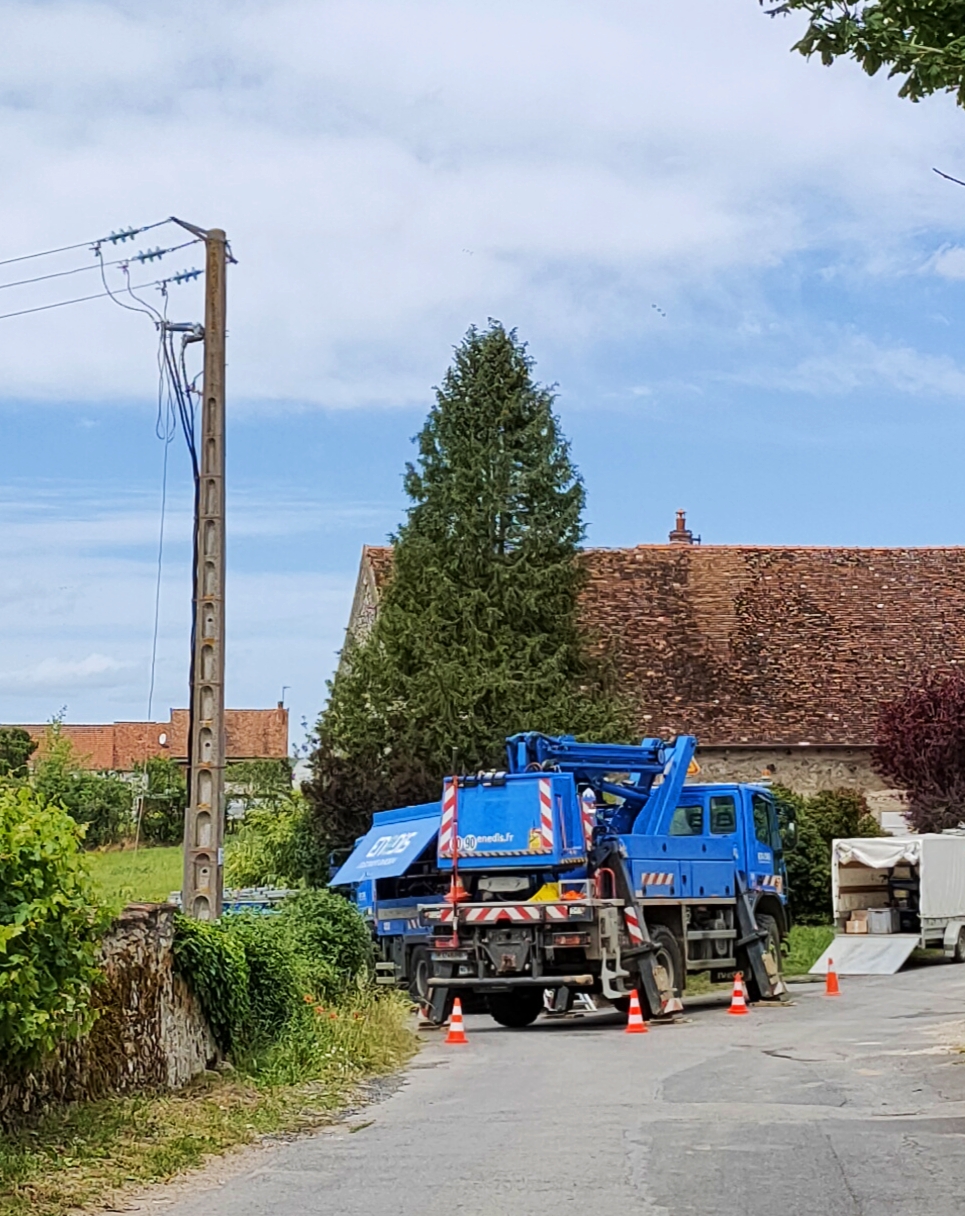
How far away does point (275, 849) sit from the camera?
35969mm

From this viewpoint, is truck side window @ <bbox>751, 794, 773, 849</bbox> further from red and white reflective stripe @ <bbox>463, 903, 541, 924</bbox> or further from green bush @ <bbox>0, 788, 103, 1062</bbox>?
green bush @ <bbox>0, 788, 103, 1062</bbox>

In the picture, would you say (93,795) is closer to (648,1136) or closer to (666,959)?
(666,959)

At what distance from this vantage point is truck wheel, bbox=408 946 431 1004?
22047 mm

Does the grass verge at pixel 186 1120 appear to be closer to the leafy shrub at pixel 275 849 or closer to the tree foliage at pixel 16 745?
the leafy shrub at pixel 275 849

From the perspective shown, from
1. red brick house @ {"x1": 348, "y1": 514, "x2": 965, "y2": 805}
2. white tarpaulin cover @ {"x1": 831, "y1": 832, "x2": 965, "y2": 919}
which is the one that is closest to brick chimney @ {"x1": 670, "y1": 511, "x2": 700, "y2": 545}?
red brick house @ {"x1": 348, "y1": 514, "x2": 965, "y2": 805}

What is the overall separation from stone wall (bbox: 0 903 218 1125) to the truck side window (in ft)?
40.1

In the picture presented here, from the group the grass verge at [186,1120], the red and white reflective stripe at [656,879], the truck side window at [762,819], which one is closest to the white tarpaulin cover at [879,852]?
the truck side window at [762,819]

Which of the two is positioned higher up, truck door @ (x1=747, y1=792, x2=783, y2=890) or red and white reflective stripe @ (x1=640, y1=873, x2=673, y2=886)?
truck door @ (x1=747, y1=792, x2=783, y2=890)

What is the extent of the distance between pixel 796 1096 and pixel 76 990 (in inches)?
229

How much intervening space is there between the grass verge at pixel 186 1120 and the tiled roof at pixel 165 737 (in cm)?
6822

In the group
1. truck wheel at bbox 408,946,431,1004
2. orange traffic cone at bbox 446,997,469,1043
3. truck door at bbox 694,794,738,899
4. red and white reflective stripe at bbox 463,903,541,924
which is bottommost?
orange traffic cone at bbox 446,997,469,1043

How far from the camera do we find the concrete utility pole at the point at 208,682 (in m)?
17.6

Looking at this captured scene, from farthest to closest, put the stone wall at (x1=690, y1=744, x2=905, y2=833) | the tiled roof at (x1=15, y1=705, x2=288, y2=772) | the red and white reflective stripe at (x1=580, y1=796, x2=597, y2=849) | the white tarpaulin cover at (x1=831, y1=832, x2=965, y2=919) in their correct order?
the tiled roof at (x1=15, y1=705, x2=288, y2=772) < the stone wall at (x1=690, y1=744, x2=905, y2=833) < the white tarpaulin cover at (x1=831, y1=832, x2=965, y2=919) < the red and white reflective stripe at (x1=580, y1=796, x2=597, y2=849)

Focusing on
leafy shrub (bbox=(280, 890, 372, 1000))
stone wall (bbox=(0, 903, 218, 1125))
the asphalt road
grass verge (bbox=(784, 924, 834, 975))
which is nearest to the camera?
the asphalt road
